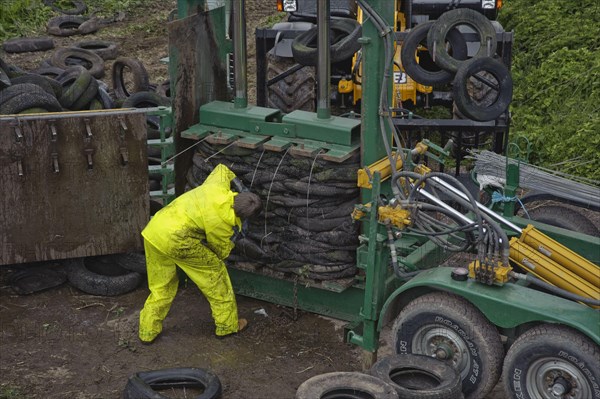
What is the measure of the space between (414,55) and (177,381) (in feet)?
11.3

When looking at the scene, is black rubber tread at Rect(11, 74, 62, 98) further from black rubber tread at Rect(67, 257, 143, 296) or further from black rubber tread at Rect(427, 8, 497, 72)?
black rubber tread at Rect(427, 8, 497, 72)

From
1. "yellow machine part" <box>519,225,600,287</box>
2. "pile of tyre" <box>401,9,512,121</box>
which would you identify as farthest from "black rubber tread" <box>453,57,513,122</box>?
"yellow machine part" <box>519,225,600,287</box>

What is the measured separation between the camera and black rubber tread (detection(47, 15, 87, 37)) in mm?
18141

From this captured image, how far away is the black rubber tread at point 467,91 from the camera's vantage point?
24.5 feet

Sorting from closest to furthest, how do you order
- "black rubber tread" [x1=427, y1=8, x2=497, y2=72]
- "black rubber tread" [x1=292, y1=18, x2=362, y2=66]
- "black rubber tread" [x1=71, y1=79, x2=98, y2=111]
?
1. "black rubber tread" [x1=427, y1=8, x2=497, y2=72]
2. "black rubber tread" [x1=292, y1=18, x2=362, y2=66]
3. "black rubber tread" [x1=71, y1=79, x2=98, y2=111]

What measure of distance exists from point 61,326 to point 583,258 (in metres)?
4.76

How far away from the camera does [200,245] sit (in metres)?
8.16

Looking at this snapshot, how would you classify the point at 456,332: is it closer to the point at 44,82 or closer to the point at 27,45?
the point at 44,82

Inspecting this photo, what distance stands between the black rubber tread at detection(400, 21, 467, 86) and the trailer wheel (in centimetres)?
197

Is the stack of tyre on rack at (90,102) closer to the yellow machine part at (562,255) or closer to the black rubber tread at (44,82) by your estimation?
the black rubber tread at (44,82)

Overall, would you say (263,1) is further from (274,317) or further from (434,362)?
(434,362)

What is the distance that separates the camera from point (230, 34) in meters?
9.38

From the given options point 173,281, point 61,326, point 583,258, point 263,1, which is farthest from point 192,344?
point 263,1

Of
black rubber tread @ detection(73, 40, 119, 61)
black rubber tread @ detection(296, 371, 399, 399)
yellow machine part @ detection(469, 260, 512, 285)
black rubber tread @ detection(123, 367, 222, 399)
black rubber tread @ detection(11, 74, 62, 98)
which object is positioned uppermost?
black rubber tread @ detection(11, 74, 62, 98)
